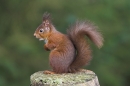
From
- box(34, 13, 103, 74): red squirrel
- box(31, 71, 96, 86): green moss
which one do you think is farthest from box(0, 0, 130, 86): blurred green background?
box(31, 71, 96, 86): green moss

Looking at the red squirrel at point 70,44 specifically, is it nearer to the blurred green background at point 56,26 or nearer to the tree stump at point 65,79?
the tree stump at point 65,79

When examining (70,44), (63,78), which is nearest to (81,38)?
(70,44)

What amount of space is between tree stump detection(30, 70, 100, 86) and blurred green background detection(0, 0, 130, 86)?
73.1 inches

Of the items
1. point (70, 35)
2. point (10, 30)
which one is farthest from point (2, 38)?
point (70, 35)

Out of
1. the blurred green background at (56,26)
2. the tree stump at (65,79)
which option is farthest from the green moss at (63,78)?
the blurred green background at (56,26)

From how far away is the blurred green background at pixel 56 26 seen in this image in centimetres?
505

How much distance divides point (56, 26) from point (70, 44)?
6.05 feet

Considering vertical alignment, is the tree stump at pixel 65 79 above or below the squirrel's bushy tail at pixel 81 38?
below

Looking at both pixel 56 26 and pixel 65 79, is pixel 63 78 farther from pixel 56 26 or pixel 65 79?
pixel 56 26

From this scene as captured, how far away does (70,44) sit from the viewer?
10.4ft

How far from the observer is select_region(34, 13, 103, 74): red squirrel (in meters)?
3.16

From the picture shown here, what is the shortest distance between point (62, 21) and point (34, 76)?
197 centimetres

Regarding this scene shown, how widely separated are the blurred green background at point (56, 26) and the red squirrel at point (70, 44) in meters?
1.66

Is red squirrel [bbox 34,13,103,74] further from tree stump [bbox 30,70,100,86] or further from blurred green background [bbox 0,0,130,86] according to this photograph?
blurred green background [bbox 0,0,130,86]
